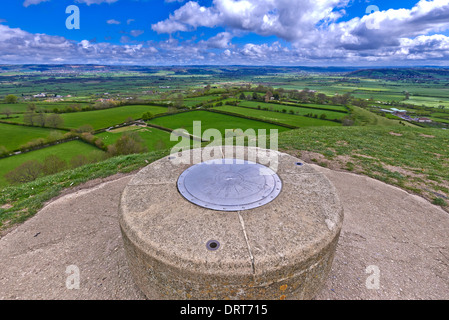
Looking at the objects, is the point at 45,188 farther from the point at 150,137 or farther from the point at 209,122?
the point at 209,122

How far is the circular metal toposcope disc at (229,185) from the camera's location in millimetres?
4996

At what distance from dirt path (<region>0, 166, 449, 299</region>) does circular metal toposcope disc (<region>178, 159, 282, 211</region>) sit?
2.27 meters

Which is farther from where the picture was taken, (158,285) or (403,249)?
(403,249)

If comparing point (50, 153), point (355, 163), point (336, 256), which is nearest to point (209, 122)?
point (50, 153)

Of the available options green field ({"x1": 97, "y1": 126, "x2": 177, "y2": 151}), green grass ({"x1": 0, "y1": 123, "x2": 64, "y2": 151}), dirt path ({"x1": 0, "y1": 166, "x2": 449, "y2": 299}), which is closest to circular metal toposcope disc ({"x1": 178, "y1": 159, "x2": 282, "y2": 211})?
dirt path ({"x1": 0, "y1": 166, "x2": 449, "y2": 299})

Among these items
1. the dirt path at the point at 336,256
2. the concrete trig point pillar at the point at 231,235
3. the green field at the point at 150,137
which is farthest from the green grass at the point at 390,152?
the green field at the point at 150,137

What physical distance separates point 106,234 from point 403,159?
1365 centimetres

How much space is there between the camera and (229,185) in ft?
18.6

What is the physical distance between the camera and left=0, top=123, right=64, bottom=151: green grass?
33.3 m

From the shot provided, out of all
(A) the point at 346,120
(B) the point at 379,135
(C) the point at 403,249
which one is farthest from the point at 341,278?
(A) the point at 346,120

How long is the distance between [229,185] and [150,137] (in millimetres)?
35518
